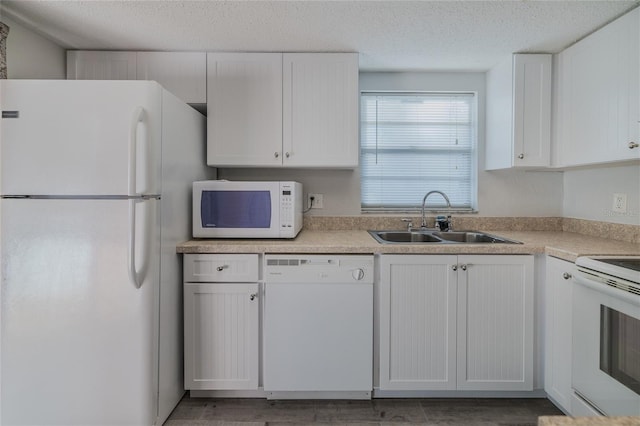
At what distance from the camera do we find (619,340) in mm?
1388

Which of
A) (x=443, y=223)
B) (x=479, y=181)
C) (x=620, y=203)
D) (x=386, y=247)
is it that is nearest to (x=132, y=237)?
(x=386, y=247)

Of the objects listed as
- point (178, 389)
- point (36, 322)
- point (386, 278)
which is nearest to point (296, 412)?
point (178, 389)

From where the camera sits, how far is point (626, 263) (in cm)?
148

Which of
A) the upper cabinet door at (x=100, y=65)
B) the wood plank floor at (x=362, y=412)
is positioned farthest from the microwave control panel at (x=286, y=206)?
the upper cabinet door at (x=100, y=65)

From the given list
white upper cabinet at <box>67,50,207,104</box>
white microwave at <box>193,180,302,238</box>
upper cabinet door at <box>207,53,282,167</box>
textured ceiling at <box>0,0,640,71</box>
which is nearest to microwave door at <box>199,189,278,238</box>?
white microwave at <box>193,180,302,238</box>

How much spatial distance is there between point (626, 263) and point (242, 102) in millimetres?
2156

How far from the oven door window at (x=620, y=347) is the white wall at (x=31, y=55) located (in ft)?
10.0

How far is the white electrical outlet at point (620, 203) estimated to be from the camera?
2.04 m

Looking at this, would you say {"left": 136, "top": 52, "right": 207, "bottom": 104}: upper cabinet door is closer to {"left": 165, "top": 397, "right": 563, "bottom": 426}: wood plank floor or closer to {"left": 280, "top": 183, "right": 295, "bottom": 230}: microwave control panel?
{"left": 280, "top": 183, "right": 295, "bottom": 230}: microwave control panel

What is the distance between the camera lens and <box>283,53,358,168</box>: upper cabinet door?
2.20m

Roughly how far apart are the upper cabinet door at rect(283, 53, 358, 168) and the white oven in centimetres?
137

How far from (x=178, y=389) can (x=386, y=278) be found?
129cm

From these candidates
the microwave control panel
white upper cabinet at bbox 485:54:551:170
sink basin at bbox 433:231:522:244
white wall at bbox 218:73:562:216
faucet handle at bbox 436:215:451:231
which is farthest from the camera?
white wall at bbox 218:73:562:216

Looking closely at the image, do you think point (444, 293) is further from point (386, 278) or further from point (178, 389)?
point (178, 389)
